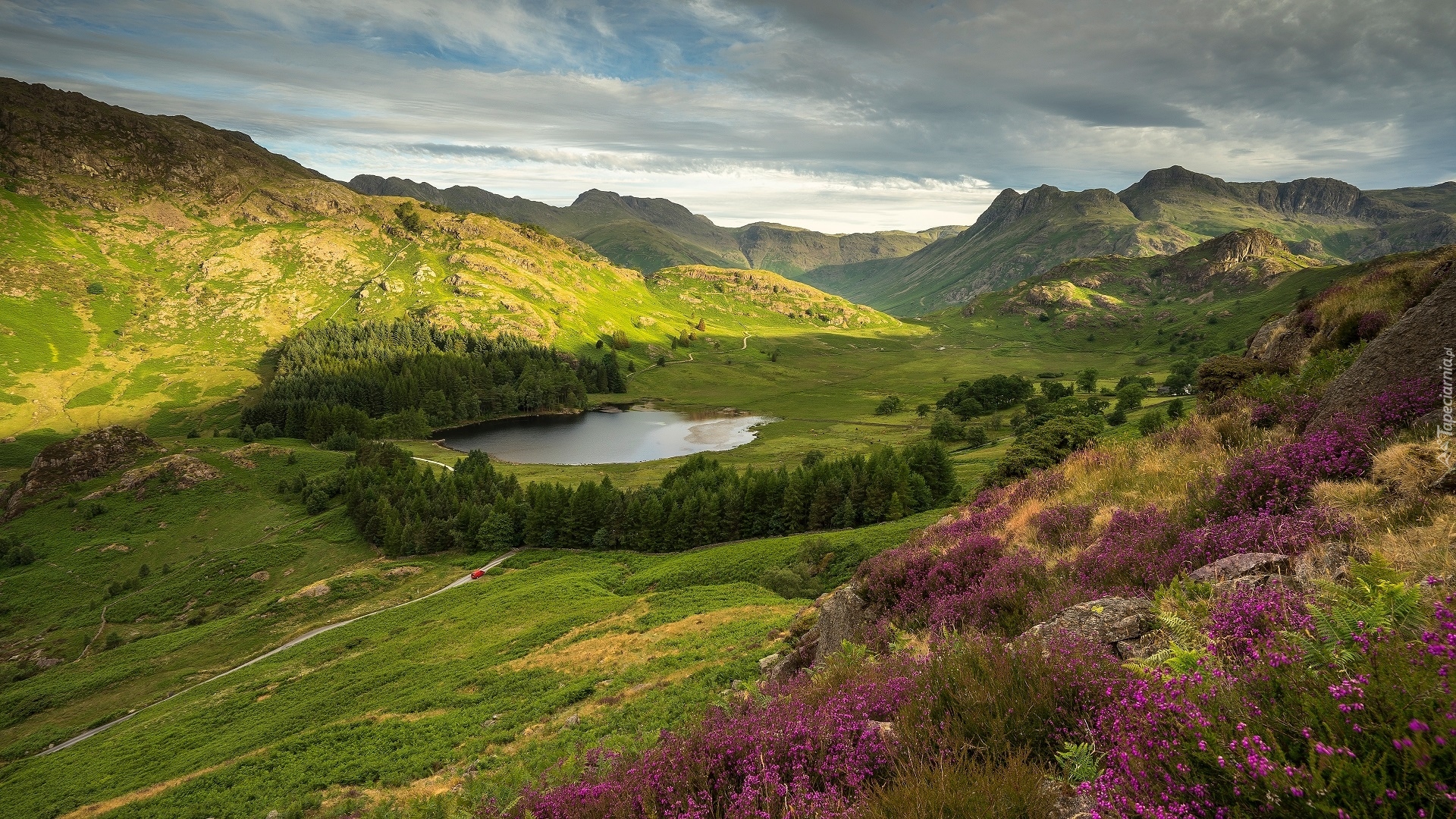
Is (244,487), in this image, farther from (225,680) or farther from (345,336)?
(345,336)

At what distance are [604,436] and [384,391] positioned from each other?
74.4 m

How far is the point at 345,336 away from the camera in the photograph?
19862cm

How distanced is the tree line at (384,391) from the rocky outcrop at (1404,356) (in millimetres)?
161524

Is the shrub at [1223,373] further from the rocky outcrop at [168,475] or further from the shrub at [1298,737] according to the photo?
the rocky outcrop at [168,475]

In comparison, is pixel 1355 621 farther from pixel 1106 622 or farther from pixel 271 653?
pixel 271 653

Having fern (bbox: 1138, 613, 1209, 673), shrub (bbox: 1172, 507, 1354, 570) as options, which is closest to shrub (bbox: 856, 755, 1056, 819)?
fern (bbox: 1138, 613, 1209, 673)

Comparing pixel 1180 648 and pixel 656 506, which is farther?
pixel 656 506

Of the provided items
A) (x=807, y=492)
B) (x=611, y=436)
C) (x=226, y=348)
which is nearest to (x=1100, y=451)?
(x=807, y=492)

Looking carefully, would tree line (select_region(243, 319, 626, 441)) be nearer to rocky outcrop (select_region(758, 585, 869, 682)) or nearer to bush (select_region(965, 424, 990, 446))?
bush (select_region(965, 424, 990, 446))

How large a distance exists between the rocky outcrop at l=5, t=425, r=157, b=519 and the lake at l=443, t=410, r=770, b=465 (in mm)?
56481

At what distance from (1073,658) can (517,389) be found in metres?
196

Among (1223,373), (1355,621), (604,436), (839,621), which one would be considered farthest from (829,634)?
(604,436)

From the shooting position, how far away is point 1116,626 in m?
6.70

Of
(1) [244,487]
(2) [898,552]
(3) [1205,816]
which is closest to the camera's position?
(3) [1205,816]
